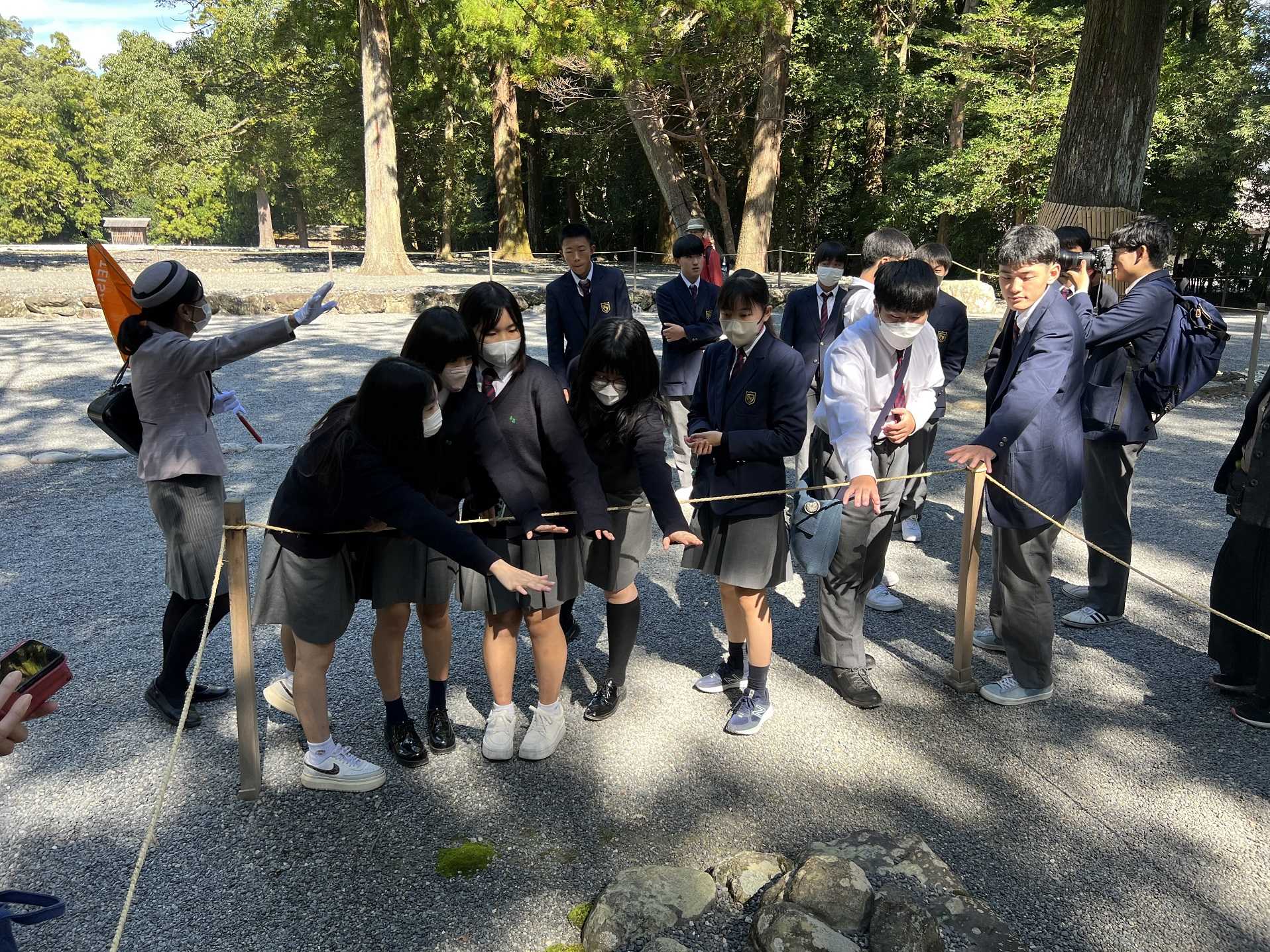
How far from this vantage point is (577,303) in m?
5.67

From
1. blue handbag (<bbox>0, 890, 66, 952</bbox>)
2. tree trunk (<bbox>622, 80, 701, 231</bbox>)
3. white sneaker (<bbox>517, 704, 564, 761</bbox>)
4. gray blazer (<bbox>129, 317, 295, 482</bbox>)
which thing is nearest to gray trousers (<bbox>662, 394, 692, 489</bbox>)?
white sneaker (<bbox>517, 704, 564, 761</bbox>)

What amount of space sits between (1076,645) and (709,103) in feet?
63.7

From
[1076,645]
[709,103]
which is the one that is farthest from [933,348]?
[709,103]

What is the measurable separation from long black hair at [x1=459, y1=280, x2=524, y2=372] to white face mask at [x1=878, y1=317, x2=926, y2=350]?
4.69 feet

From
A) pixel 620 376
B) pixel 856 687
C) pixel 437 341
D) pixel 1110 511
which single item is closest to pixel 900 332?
pixel 620 376

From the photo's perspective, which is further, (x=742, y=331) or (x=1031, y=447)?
(x=1031, y=447)

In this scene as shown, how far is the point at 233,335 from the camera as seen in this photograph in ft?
10.8

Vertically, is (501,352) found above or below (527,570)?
above

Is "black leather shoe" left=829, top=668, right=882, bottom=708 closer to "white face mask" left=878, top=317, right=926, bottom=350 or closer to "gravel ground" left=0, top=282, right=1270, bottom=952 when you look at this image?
"gravel ground" left=0, top=282, right=1270, bottom=952

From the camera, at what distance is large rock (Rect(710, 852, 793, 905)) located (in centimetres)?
265

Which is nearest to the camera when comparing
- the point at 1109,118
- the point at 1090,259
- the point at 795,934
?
the point at 795,934

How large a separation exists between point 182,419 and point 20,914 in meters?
2.02

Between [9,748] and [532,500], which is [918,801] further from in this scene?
[9,748]

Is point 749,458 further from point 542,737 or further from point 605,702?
point 542,737
